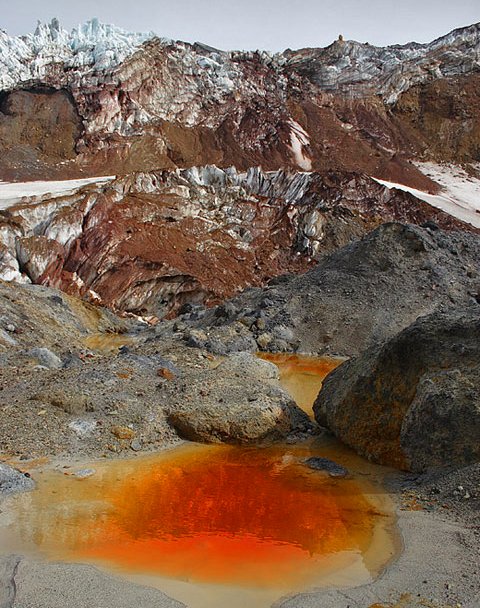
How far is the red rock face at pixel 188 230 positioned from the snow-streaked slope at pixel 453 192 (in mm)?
6348

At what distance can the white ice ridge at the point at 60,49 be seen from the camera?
63.3 metres

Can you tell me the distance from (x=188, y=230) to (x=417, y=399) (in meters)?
36.0

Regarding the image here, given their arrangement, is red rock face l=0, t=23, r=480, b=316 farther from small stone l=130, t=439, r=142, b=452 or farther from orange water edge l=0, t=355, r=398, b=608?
orange water edge l=0, t=355, r=398, b=608

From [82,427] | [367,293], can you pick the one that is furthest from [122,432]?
[367,293]

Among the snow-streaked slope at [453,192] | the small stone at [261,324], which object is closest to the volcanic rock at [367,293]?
the small stone at [261,324]

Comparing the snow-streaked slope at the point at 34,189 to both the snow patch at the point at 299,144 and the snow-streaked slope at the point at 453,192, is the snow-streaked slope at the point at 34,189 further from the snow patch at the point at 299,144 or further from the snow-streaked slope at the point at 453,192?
the snow-streaked slope at the point at 453,192

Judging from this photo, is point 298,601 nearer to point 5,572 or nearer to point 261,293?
point 5,572

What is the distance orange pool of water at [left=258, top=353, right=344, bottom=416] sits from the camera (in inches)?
634

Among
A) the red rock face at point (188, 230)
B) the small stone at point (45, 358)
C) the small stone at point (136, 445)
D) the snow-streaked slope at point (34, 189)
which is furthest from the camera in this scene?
A: the snow-streaked slope at point (34, 189)

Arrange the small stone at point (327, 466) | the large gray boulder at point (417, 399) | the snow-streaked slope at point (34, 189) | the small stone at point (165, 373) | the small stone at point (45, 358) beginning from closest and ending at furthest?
the large gray boulder at point (417, 399) < the small stone at point (327, 466) < the small stone at point (165, 373) < the small stone at point (45, 358) < the snow-streaked slope at point (34, 189)

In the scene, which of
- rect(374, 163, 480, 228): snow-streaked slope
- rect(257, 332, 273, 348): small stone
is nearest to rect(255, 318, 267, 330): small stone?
rect(257, 332, 273, 348): small stone

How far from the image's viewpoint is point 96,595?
5727 millimetres

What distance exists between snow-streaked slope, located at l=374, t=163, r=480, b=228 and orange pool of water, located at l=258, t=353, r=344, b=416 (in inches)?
1554

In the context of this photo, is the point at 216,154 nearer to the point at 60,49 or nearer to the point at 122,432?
the point at 60,49
